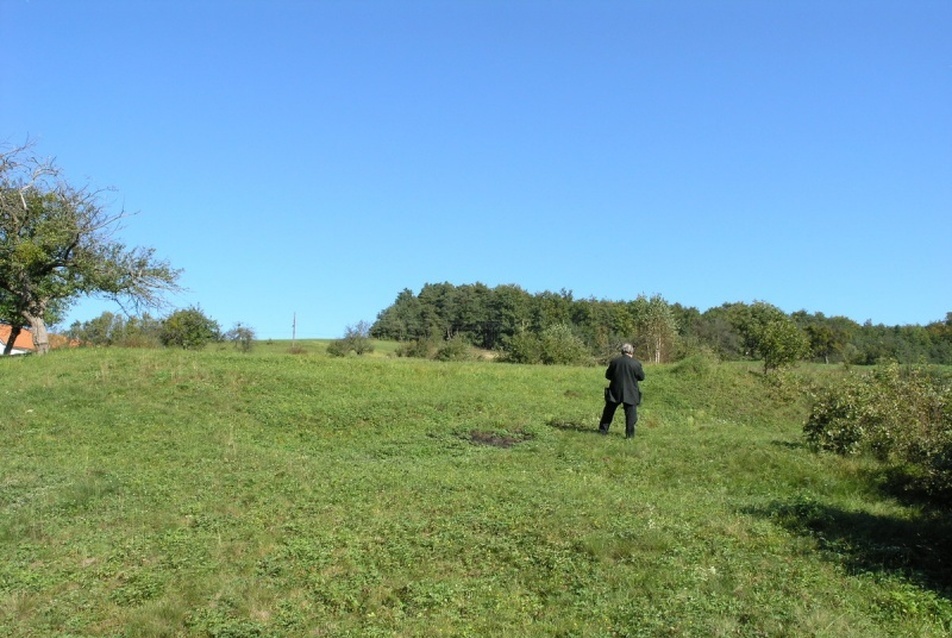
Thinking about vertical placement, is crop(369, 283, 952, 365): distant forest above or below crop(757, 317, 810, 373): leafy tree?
above

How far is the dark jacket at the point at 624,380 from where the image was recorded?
14.6m

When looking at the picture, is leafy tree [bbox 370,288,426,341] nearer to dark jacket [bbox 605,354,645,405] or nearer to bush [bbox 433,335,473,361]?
bush [bbox 433,335,473,361]

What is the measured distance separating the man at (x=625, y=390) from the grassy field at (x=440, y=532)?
591mm

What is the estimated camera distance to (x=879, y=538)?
25.6ft

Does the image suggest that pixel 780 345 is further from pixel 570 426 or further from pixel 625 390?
pixel 625 390

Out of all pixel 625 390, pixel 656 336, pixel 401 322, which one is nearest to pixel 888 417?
pixel 625 390

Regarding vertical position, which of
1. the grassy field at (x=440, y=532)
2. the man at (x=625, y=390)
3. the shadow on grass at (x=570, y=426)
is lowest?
the grassy field at (x=440, y=532)

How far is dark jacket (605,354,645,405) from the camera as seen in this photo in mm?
14648

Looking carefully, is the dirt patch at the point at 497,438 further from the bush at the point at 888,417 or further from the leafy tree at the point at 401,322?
the leafy tree at the point at 401,322

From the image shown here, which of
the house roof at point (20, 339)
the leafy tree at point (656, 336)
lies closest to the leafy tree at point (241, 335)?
the leafy tree at point (656, 336)

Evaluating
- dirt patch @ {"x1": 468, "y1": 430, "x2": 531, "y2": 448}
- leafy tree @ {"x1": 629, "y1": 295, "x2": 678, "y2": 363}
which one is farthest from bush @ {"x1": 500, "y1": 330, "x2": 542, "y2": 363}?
dirt patch @ {"x1": 468, "y1": 430, "x2": 531, "y2": 448}

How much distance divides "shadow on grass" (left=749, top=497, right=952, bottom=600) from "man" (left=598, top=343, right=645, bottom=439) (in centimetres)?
535

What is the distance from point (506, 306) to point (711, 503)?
90079 mm

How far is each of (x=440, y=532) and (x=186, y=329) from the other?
3539 cm
